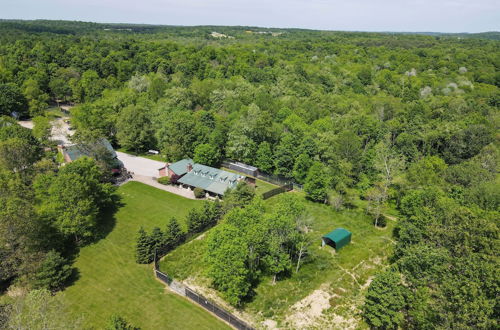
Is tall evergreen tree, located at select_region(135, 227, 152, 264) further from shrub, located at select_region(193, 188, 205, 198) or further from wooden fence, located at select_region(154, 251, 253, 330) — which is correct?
shrub, located at select_region(193, 188, 205, 198)

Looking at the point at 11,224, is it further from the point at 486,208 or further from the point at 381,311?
the point at 486,208

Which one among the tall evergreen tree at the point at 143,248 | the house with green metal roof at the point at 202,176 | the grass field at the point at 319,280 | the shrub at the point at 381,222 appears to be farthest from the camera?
the house with green metal roof at the point at 202,176

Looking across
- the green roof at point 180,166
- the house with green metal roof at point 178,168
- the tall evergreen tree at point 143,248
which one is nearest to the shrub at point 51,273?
the tall evergreen tree at point 143,248

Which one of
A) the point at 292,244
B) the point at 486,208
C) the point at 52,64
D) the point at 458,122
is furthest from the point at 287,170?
the point at 52,64

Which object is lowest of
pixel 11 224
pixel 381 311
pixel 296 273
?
pixel 296 273

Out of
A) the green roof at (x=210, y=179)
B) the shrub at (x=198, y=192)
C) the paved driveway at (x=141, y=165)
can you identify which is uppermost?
the green roof at (x=210, y=179)

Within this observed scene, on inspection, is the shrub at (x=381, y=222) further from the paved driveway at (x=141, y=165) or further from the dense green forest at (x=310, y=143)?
the paved driveway at (x=141, y=165)
